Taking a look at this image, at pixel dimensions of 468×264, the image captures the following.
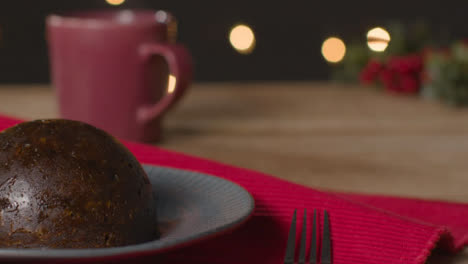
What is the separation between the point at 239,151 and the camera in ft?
2.72

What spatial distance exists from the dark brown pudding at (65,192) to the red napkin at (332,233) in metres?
0.06

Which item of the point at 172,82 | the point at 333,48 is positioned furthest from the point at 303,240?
the point at 333,48

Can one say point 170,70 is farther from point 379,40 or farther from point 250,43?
point 250,43

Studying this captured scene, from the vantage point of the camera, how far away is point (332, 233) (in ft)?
1.57

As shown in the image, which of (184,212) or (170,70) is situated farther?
(170,70)

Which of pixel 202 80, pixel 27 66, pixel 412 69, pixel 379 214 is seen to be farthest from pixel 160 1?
pixel 379 214

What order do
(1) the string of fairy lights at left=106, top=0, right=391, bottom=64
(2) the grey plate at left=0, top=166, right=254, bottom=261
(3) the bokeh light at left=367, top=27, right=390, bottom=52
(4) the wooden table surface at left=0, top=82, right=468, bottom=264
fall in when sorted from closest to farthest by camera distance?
(2) the grey plate at left=0, top=166, right=254, bottom=261
(4) the wooden table surface at left=0, top=82, right=468, bottom=264
(3) the bokeh light at left=367, top=27, right=390, bottom=52
(1) the string of fairy lights at left=106, top=0, right=391, bottom=64

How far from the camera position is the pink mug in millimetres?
837

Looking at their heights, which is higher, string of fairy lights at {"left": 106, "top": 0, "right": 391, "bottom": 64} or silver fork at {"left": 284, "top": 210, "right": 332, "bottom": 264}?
string of fairy lights at {"left": 106, "top": 0, "right": 391, "bottom": 64}

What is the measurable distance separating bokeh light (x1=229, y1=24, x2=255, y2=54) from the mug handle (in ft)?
2.49

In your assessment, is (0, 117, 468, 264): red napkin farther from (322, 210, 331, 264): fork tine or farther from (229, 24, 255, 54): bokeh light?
(229, 24, 255, 54): bokeh light

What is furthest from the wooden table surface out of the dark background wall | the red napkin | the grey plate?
the dark background wall

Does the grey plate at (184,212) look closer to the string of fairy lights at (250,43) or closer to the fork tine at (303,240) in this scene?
the fork tine at (303,240)

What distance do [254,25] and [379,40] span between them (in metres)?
0.49
